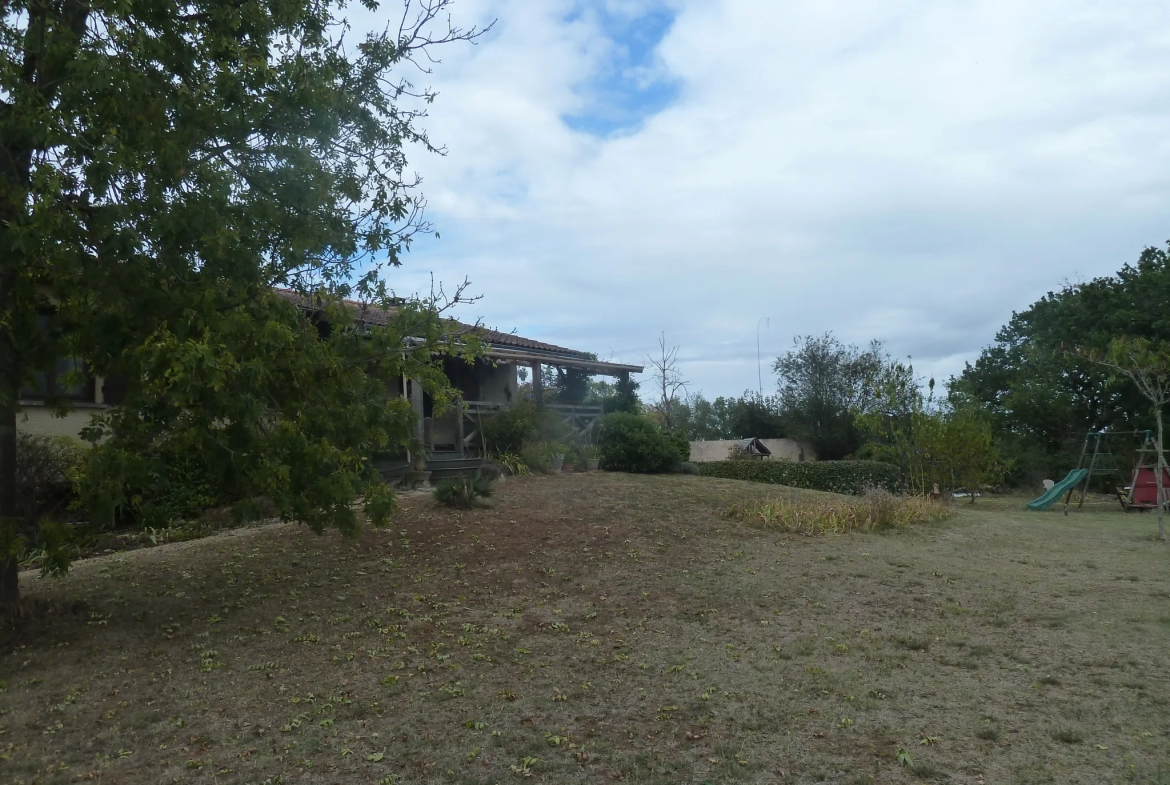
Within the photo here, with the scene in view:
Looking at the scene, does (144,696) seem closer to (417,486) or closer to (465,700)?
(465,700)

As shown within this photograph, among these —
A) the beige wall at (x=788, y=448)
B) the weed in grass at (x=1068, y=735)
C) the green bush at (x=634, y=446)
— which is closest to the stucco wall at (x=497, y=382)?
the green bush at (x=634, y=446)

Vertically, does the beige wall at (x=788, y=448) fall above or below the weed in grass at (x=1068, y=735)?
above

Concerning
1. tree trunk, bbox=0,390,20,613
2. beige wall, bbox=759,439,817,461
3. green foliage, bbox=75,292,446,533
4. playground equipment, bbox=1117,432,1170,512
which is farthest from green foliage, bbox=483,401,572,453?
beige wall, bbox=759,439,817,461

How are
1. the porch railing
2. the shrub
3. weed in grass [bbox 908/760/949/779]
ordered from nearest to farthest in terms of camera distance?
weed in grass [bbox 908/760/949/779], the shrub, the porch railing

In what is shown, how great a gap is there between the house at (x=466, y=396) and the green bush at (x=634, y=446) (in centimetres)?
159

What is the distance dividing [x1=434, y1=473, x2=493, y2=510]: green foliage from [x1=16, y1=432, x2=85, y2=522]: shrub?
452cm

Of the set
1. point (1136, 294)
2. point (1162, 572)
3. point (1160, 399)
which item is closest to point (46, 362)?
point (1162, 572)

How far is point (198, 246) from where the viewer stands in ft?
20.9

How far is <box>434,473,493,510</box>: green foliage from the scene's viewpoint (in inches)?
446

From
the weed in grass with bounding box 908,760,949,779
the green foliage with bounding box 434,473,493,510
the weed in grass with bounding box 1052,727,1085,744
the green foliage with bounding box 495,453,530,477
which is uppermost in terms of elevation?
the green foliage with bounding box 495,453,530,477

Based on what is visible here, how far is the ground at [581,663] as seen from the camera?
4.80 m

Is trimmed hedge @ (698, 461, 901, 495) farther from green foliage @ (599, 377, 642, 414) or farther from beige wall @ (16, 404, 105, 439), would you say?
beige wall @ (16, 404, 105, 439)

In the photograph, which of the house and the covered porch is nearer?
the house

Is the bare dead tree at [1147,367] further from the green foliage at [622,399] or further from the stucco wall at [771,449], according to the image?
the stucco wall at [771,449]
